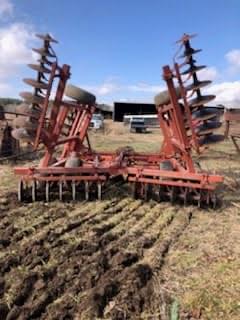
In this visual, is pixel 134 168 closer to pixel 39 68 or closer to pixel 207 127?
pixel 207 127

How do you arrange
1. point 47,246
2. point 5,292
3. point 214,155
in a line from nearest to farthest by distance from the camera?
point 5,292 < point 47,246 < point 214,155

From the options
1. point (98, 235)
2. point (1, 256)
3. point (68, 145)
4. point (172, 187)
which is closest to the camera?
point (1, 256)

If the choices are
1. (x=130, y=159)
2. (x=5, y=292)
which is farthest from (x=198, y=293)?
(x=130, y=159)

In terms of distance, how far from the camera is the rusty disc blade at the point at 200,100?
6.54 metres

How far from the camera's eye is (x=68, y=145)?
8242mm

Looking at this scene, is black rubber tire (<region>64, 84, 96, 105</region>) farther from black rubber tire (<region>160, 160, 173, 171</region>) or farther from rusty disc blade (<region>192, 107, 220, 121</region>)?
rusty disc blade (<region>192, 107, 220, 121</region>)

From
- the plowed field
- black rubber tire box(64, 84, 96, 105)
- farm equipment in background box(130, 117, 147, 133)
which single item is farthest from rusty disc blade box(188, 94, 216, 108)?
farm equipment in background box(130, 117, 147, 133)

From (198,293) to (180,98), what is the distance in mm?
4030

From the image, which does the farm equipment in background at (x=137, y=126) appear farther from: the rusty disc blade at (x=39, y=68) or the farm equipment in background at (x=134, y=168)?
the rusty disc blade at (x=39, y=68)

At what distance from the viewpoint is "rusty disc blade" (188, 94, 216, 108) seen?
654 cm

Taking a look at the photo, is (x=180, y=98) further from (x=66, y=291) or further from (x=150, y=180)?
(x=66, y=291)

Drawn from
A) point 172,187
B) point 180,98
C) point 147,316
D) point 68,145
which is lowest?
point 147,316

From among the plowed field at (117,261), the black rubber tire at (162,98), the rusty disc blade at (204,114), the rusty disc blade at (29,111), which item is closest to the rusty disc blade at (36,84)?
the rusty disc blade at (29,111)

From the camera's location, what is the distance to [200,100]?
660 cm
